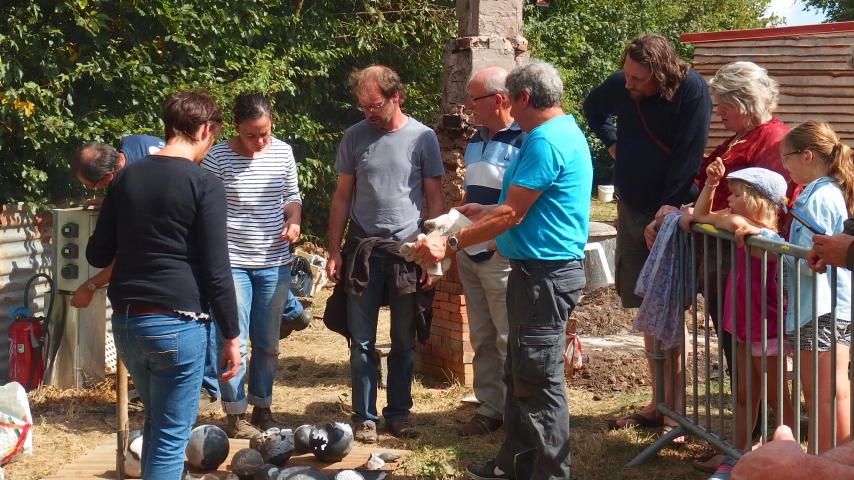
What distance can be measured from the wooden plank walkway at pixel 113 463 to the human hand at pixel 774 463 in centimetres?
345

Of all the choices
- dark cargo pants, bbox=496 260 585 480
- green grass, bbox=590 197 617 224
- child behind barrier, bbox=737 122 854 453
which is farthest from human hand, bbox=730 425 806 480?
green grass, bbox=590 197 617 224

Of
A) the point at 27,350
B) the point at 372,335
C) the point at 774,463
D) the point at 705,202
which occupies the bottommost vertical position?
the point at 27,350

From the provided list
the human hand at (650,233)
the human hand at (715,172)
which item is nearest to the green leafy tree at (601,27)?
the human hand at (650,233)

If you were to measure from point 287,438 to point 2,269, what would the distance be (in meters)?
3.24

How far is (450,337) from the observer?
6.97m

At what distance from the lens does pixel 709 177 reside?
15.5ft

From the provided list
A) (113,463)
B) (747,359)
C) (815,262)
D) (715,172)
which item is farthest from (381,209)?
(815,262)

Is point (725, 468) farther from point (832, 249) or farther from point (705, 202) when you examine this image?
point (832, 249)

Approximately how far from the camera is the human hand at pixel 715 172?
468cm

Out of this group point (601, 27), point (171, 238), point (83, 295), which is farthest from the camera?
point (601, 27)

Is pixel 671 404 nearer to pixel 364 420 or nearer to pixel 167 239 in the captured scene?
pixel 364 420

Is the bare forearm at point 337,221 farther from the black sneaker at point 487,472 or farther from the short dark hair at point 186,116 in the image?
the short dark hair at point 186,116

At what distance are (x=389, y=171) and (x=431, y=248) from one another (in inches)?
51.8

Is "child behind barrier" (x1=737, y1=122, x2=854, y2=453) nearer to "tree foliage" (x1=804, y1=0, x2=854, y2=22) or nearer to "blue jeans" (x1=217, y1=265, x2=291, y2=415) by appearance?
"blue jeans" (x1=217, y1=265, x2=291, y2=415)
